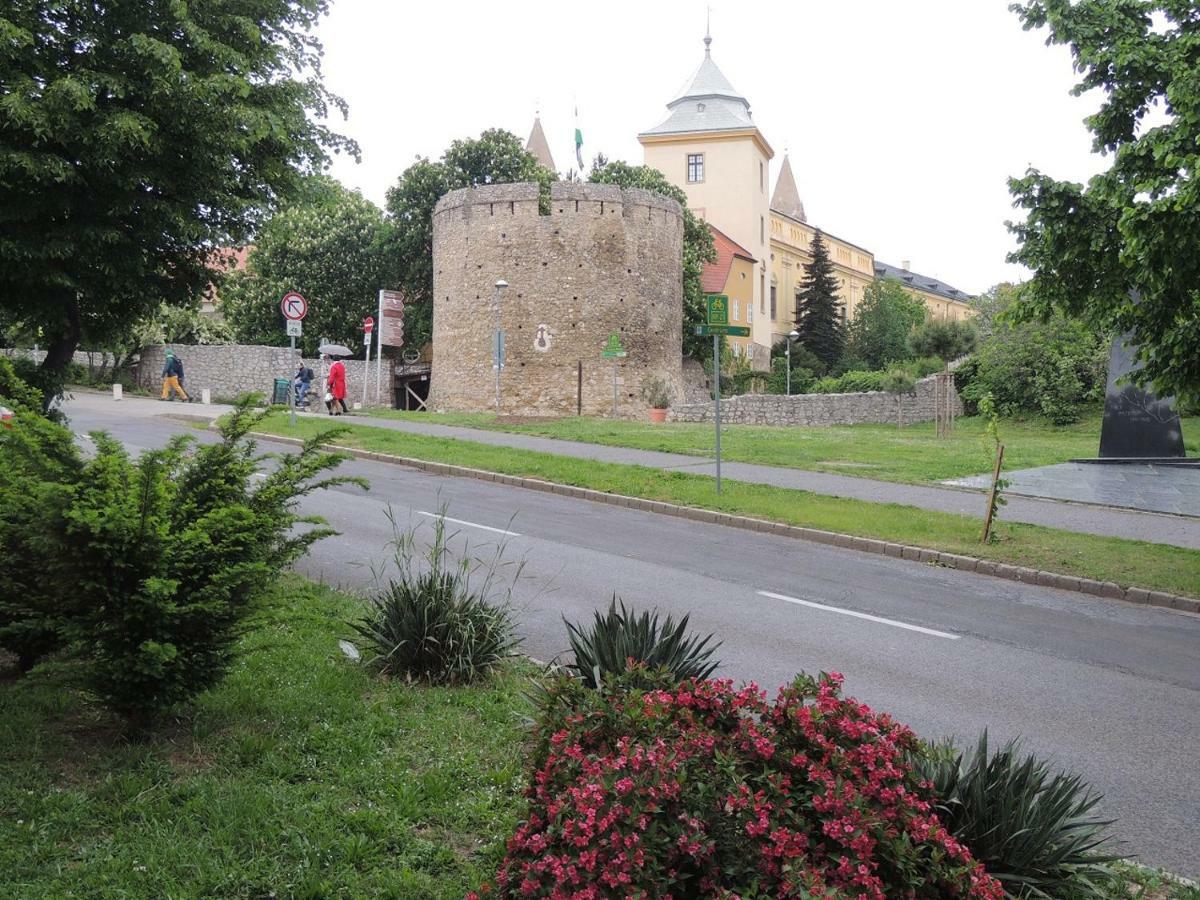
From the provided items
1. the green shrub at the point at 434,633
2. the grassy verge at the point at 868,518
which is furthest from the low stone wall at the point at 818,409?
the green shrub at the point at 434,633

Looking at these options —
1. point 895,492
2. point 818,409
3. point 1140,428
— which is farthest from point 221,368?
point 1140,428

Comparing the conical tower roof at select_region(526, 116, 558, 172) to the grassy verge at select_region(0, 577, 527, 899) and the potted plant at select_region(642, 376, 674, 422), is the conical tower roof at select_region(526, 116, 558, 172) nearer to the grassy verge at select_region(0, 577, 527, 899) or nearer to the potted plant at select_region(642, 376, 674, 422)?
the potted plant at select_region(642, 376, 674, 422)

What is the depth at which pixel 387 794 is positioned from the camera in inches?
160

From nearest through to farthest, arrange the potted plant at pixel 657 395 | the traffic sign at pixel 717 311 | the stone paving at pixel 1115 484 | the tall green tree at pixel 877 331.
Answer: the traffic sign at pixel 717 311 → the stone paving at pixel 1115 484 → the potted plant at pixel 657 395 → the tall green tree at pixel 877 331

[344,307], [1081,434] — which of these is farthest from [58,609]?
[344,307]

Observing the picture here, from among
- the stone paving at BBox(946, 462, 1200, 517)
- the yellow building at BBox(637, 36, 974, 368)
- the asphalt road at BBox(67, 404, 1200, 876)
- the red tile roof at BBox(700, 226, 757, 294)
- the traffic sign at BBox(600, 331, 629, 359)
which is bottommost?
the asphalt road at BBox(67, 404, 1200, 876)

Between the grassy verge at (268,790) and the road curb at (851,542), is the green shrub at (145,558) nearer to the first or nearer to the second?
the grassy verge at (268,790)

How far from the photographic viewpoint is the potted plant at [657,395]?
36156mm

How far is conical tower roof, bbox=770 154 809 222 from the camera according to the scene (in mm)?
115188

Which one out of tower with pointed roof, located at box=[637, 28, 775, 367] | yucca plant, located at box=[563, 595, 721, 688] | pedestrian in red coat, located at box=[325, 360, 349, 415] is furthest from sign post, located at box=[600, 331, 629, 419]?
tower with pointed roof, located at box=[637, 28, 775, 367]

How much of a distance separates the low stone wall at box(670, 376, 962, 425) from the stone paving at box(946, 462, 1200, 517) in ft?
51.2

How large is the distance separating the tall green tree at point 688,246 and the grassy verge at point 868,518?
28.6 metres

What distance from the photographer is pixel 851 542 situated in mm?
12664

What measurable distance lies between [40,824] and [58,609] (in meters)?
0.85
